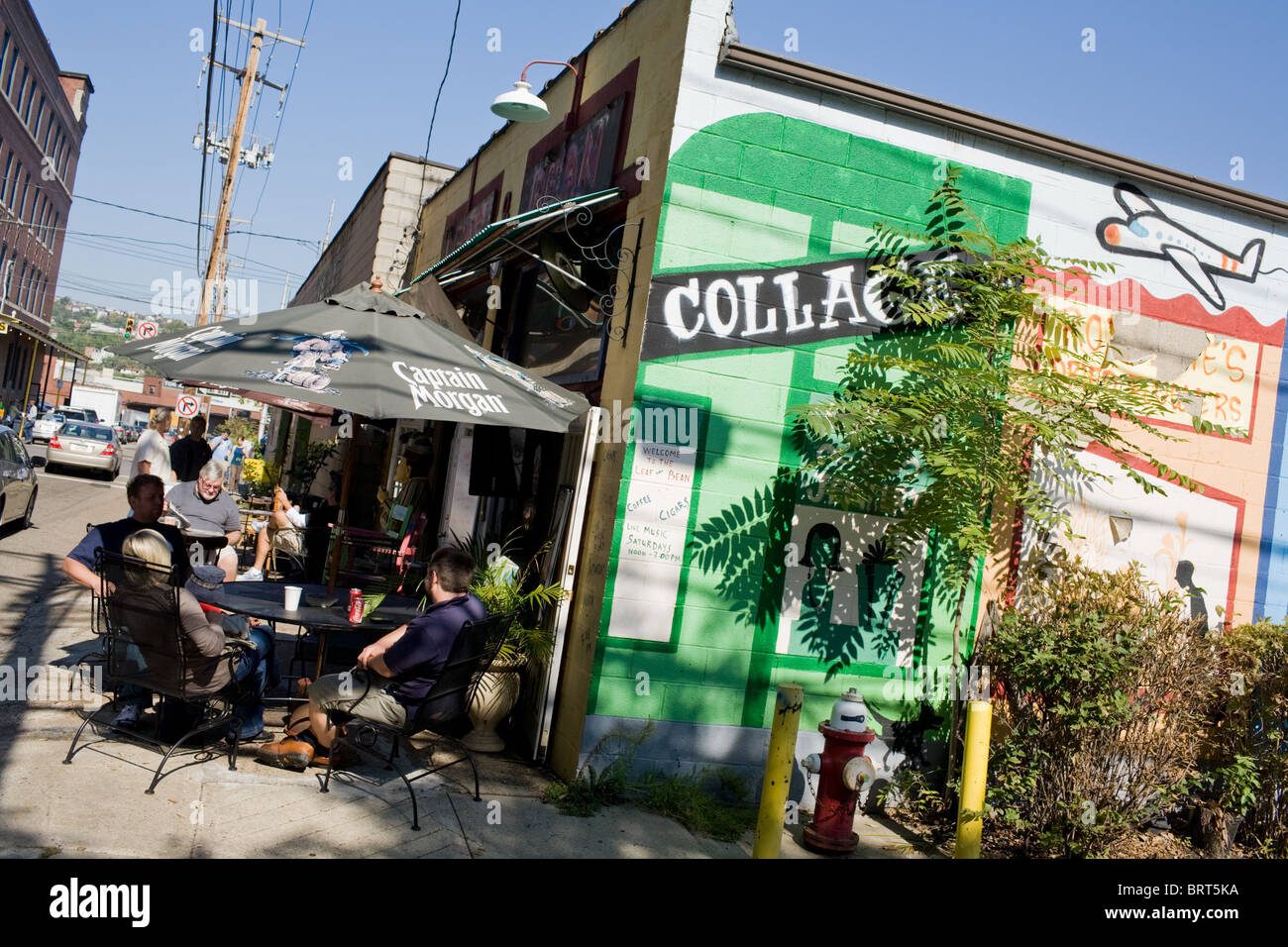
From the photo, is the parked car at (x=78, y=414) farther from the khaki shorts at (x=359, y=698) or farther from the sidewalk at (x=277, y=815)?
the khaki shorts at (x=359, y=698)

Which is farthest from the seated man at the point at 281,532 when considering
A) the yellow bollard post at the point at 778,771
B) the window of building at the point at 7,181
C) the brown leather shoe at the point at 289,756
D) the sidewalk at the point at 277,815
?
the window of building at the point at 7,181

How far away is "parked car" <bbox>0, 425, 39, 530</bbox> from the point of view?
11984mm

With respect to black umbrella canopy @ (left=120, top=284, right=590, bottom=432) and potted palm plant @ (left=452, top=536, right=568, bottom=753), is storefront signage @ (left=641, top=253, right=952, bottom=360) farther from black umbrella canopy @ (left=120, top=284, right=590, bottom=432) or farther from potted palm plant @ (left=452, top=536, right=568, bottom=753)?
potted palm plant @ (left=452, top=536, right=568, bottom=753)

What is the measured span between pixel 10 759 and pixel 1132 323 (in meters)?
7.71

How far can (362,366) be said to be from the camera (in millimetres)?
5668

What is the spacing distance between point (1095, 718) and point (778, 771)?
2221mm

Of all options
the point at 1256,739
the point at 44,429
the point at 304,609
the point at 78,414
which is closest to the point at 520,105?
the point at 304,609

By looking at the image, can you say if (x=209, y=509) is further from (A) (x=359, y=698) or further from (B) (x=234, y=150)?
(B) (x=234, y=150)

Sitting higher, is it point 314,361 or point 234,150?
point 234,150

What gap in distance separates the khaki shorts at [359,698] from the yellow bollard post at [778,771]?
1.91 m

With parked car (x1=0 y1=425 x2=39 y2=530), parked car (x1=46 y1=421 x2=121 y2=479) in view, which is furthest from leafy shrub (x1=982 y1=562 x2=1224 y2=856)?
parked car (x1=46 y1=421 x2=121 y2=479)

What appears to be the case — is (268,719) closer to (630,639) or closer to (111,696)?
(111,696)

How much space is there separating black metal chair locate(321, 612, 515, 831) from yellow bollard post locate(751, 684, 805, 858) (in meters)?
1.55
